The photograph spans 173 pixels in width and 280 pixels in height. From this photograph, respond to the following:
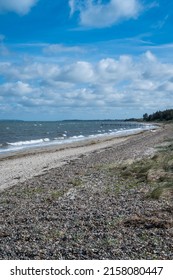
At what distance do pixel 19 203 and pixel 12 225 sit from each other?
315 cm

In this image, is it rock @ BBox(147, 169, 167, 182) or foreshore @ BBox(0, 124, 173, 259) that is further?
rock @ BBox(147, 169, 167, 182)

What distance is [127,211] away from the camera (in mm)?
11898

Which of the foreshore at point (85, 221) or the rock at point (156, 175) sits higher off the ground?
the rock at point (156, 175)

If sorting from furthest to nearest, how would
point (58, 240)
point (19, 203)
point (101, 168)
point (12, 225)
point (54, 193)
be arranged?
point (101, 168), point (54, 193), point (19, 203), point (12, 225), point (58, 240)

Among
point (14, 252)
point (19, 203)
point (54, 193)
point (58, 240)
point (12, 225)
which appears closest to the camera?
point (14, 252)

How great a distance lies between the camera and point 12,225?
36.8 feet

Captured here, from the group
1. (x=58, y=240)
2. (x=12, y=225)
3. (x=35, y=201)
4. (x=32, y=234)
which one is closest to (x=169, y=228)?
(x=58, y=240)

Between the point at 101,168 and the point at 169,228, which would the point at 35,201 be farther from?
the point at 101,168

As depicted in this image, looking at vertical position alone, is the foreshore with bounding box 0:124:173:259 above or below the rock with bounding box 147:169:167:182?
below

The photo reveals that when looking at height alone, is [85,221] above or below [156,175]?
below

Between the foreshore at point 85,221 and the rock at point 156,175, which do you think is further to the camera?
the rock at point 156,175

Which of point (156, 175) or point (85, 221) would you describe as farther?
point (156, 175)
